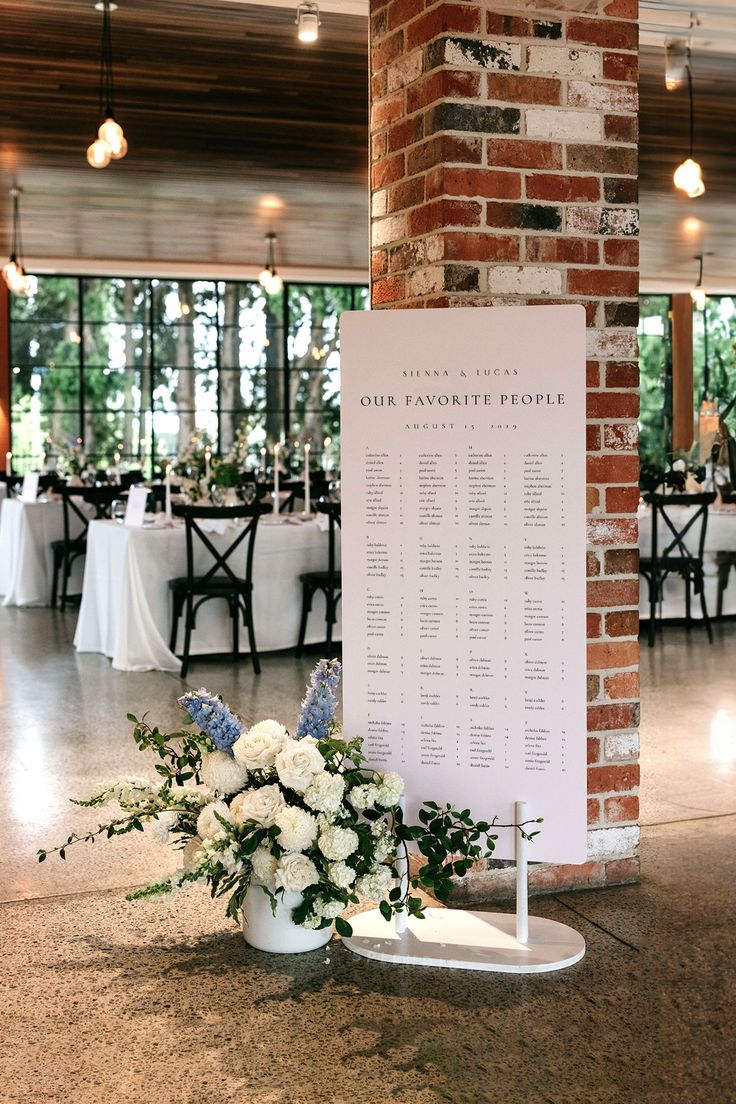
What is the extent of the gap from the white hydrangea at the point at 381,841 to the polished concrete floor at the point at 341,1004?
0.94 ft

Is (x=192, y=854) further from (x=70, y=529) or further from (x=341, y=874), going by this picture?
(x=70, y=529)

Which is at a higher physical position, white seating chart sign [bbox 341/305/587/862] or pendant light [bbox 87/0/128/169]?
pendant light [bbox 87/0/128/169]

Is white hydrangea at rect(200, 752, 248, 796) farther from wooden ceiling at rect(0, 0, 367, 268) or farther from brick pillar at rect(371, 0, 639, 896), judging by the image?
wooden ceiling at rect(0, 0, 367, 268)

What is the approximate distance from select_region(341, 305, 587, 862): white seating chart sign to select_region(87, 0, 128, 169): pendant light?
3339 millimetres

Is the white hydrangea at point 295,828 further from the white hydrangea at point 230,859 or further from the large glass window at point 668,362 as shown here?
the large glass window at point 668,362

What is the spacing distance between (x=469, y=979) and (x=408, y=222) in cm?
202

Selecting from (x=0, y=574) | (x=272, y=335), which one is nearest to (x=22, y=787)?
(x=0, y=574)

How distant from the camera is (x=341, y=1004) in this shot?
296 centimetres

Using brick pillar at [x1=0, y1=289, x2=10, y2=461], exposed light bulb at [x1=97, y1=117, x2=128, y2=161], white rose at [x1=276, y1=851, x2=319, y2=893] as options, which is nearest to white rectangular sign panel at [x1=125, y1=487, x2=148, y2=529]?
exposed light bulb at [x1=97, y1=117, x2=128, y2=161]

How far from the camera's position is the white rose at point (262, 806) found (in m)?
3.12

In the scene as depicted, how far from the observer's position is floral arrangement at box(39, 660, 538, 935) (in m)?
3.09

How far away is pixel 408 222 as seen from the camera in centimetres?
364

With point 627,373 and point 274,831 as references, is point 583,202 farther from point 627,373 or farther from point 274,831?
point 274,831

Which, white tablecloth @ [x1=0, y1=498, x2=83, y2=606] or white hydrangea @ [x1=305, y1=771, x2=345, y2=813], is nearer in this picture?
white hydrangea @ [x1=305, y1=771, x2=345, y2=813]
